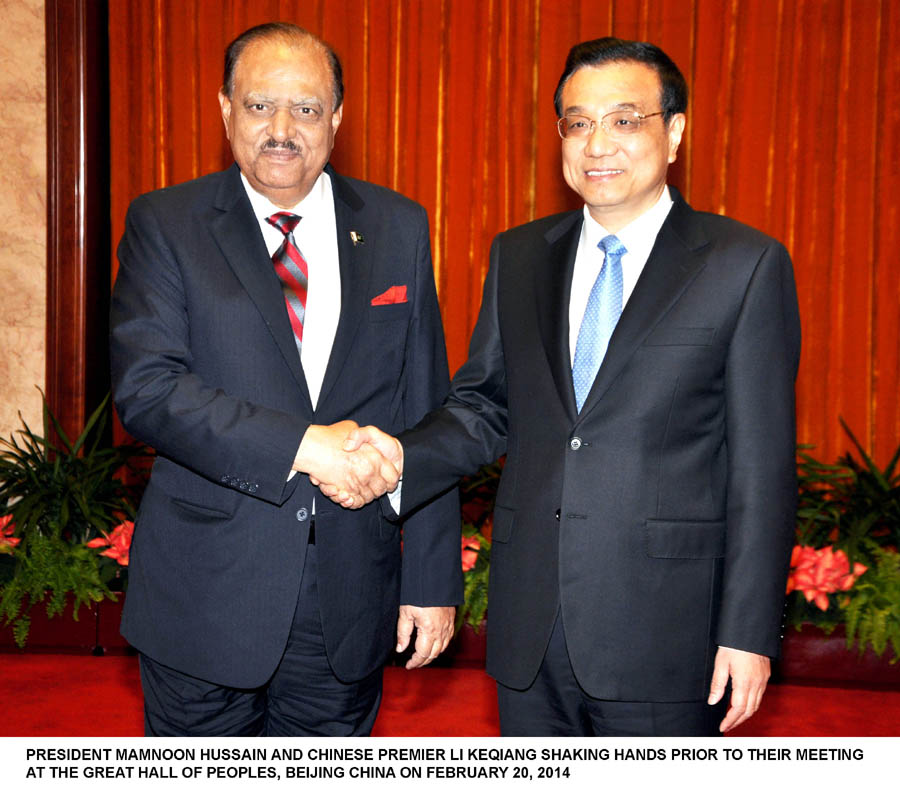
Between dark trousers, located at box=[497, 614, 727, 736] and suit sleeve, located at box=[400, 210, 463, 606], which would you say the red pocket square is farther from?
dark trousers, located at box=[497, 614, 727, 736]

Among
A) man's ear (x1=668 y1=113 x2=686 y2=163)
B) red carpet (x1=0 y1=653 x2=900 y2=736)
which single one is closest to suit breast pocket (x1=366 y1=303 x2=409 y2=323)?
man's ear (x1=668 y1=113 x2=686 y2=163)

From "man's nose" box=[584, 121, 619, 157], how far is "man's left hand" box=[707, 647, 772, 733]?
0.86m

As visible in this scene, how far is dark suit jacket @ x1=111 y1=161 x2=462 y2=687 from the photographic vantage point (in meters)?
1.75

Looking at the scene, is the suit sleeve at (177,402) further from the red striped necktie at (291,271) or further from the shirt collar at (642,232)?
the shirt collar at (642,232)

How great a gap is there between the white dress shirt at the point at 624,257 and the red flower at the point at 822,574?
7.22 feet

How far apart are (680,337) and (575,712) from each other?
0.66 metres

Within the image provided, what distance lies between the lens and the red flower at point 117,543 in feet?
12.6

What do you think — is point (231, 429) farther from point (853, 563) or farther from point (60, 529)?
point (853, 563)

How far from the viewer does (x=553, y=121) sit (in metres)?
4.74

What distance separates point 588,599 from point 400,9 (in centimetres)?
376

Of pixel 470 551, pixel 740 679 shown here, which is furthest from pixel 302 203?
pixel 470 551

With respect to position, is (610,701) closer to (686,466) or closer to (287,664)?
(686,466)

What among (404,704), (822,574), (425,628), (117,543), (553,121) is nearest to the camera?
(425,628)

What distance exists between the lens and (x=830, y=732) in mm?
3225
